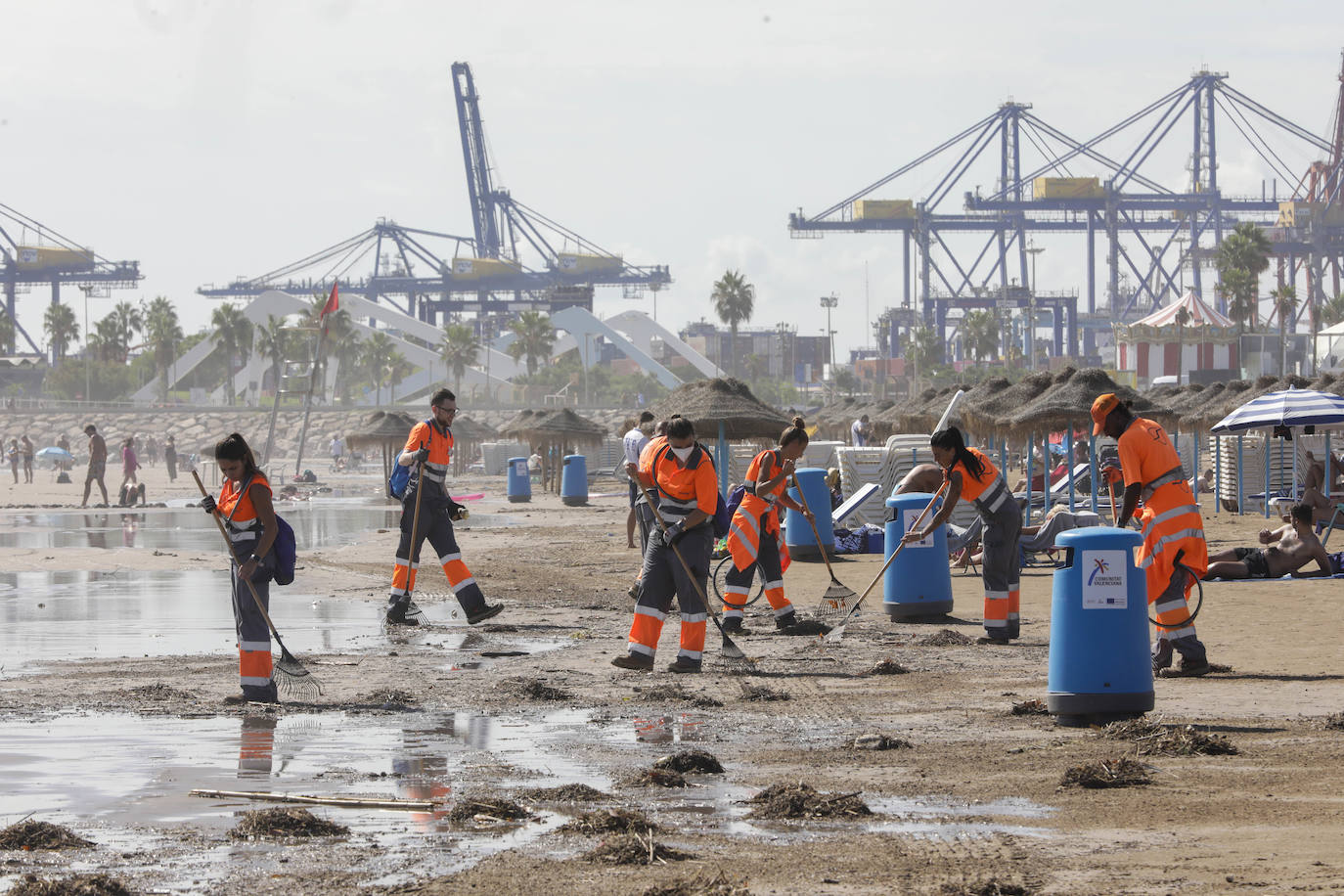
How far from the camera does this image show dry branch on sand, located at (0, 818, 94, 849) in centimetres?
550

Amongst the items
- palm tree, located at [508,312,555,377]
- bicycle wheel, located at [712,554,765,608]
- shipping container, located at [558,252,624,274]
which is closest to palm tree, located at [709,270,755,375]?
palm tree, located at [508,312,555,377]

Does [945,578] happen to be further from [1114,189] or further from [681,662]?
[1114,189]

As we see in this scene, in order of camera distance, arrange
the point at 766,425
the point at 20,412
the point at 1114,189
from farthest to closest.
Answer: the point at 1114,189
the point at 20,412
the point at 766,425

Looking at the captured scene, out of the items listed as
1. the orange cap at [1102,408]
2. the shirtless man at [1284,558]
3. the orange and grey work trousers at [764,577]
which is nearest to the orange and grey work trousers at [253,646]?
the orange and grey work trousers at [764,577]

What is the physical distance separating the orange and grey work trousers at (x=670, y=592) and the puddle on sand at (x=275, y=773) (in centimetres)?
140

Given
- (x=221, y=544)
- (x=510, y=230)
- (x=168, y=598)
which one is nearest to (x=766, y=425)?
(x=221, y=544)

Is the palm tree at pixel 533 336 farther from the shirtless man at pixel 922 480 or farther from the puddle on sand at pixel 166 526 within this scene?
the shirtless man at pixel 922 480

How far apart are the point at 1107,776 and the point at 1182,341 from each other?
3726 inches

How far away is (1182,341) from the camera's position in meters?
96.7

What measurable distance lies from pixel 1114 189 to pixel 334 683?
16547 centimetres

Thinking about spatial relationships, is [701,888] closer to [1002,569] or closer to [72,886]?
[72,886]

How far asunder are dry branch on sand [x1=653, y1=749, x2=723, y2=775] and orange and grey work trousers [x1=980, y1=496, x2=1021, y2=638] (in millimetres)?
4613

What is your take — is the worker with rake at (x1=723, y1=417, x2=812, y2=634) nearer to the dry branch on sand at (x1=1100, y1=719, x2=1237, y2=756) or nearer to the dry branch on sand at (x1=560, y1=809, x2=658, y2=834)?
the dry branch on sand at (x1=1100, y1=719, x2=1237, y2=756)

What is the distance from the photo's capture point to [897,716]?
8430 mm
